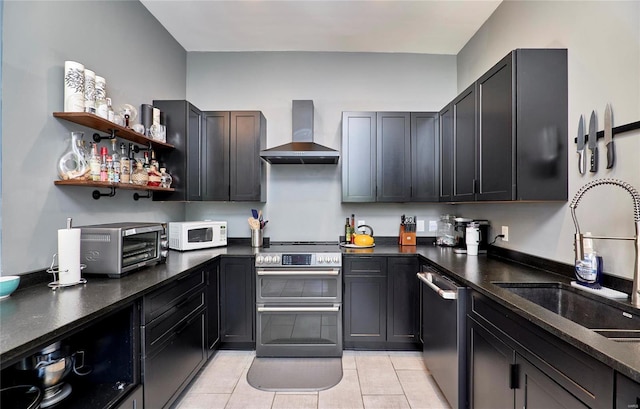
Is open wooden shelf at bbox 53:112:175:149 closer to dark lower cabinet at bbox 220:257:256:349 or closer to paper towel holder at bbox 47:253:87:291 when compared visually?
paper towel holder at bbox 47:253:87:291

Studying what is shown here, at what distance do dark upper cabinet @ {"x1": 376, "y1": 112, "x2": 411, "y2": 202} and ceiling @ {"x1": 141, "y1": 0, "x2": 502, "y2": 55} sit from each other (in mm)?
816

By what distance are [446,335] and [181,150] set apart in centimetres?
270

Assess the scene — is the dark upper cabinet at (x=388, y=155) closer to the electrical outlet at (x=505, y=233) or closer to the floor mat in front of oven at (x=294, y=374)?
the electrical outlet at (x=505, y=233)

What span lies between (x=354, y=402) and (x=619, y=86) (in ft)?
7.94

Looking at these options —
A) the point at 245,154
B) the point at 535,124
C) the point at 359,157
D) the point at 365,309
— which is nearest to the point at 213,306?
the point at 365,309

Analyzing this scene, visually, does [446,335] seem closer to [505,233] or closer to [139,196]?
[505,233]

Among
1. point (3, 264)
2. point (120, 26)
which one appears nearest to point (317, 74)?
point (120, 26)

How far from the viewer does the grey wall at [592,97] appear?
1.38 m

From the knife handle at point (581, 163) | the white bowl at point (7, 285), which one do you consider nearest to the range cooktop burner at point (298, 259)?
the white bowl at point (7, 285)

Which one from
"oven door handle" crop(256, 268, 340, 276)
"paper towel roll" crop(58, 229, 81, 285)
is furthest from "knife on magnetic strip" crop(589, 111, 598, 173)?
"paper towel roll" crop(58, 229, 81, 285)

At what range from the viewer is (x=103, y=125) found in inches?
73.0

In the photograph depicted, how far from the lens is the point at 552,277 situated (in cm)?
169

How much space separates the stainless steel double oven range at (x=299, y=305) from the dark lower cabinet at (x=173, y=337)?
510 millimetres

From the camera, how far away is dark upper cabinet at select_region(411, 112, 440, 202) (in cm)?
290
